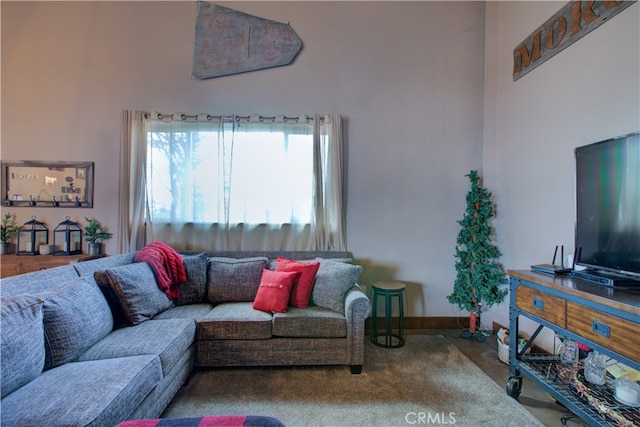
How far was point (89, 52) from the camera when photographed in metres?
3.03

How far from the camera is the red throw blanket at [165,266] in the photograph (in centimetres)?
231

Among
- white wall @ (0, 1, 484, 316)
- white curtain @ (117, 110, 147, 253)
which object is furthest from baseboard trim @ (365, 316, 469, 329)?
white curtain @ (117, 110, 147, 253)

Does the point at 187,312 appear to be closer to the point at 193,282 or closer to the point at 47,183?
the point at 193,282

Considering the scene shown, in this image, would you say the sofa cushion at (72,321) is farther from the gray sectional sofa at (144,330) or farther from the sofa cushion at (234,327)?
the sofa cushion at (234,327)

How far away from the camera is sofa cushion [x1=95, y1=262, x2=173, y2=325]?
193 centimetres

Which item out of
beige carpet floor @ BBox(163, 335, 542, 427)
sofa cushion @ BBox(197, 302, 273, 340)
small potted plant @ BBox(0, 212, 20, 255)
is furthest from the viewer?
small potted plant @ BBox(0, 212, 20, 255)

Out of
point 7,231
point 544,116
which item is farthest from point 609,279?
point 7,231

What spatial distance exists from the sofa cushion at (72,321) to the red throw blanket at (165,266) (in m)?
0.52

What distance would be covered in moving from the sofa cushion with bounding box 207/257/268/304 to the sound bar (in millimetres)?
2391

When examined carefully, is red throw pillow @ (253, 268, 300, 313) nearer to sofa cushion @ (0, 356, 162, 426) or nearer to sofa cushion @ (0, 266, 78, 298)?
sofa cushion @ (0, 356, 162, 426)

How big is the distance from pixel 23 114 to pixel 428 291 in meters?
4.89

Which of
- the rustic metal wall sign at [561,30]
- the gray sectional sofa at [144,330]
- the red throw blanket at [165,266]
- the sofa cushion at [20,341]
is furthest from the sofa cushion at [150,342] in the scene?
the rustic metal wall sign at [561,30]

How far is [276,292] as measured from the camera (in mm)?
2279

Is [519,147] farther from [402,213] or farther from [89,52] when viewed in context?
[89,52]
